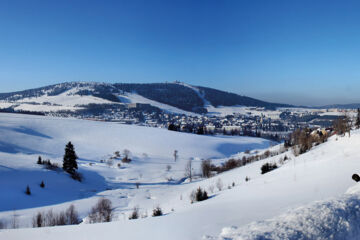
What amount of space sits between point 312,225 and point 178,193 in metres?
18.6

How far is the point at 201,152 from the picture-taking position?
69.6 meters

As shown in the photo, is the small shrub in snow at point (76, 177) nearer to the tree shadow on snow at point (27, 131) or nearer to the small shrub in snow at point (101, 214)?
the small shrub in snow at point (101, 214)

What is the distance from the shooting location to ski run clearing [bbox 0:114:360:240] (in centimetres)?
457

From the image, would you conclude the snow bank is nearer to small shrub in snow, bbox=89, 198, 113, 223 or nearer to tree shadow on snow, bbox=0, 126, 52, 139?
small shrub in snow, bbox=89, 198, 113, 223

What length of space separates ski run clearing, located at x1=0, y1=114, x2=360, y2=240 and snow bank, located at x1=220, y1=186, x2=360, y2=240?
18 mm

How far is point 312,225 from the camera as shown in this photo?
4.21 metres

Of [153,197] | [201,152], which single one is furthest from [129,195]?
[201,152]

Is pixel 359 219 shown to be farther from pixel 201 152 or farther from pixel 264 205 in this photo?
pixel 201 152

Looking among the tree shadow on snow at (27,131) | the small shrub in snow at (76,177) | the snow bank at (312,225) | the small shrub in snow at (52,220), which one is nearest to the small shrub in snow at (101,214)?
the small shrub in snow at (52,220)

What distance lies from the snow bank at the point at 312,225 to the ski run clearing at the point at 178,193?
0.06ft

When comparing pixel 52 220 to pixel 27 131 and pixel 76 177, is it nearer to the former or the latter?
pixel 76 177

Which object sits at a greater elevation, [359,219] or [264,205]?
[359,219]

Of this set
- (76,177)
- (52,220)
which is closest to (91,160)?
(76,177)

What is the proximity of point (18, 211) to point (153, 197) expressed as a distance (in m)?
10.5
